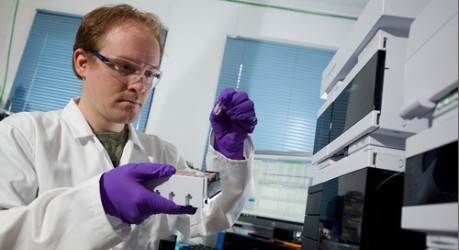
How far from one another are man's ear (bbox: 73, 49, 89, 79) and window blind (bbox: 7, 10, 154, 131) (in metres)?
1.29

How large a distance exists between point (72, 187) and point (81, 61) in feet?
1.52

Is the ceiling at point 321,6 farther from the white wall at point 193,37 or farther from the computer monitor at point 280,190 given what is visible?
the computer monitor at point 280,190

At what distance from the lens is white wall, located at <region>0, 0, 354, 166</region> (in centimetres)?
223

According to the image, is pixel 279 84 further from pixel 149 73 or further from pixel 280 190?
pixel 149 73

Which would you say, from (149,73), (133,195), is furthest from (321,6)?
(133,195)

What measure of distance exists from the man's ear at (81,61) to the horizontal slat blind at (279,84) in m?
1.34


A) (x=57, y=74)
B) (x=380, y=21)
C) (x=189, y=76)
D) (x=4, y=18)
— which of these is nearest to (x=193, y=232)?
(x=380, y=21)

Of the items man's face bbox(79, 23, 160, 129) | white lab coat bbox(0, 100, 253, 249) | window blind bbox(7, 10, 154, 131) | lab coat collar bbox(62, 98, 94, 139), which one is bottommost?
white lab coat bbox(0, 100, 253, 249)

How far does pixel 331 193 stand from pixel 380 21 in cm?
43

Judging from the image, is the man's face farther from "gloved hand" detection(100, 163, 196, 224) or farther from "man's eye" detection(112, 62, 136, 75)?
"gloved hand" detection(100, 163, 196, 224)

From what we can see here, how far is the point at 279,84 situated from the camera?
238 cm

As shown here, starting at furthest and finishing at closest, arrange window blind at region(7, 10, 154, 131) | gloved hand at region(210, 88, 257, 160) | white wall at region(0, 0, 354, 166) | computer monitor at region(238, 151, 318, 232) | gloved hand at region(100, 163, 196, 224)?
1. window blind at region(7, 10, 154, 131)
2. white wall at region(0, 0, 354, 166)
3. computer monitor at region(238, 151, 318, 232)
4. gloved hand at region(210, 88, 257, 160)
5. gloved hand at region(100, 163, 196, 224)

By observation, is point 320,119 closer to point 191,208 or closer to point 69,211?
point 191,208

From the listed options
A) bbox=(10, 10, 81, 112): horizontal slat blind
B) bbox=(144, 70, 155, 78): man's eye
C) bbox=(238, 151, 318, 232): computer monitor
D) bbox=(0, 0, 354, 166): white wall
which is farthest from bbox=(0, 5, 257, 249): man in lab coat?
bbox=(10, 10, 81, 112): horizontal slat blind
